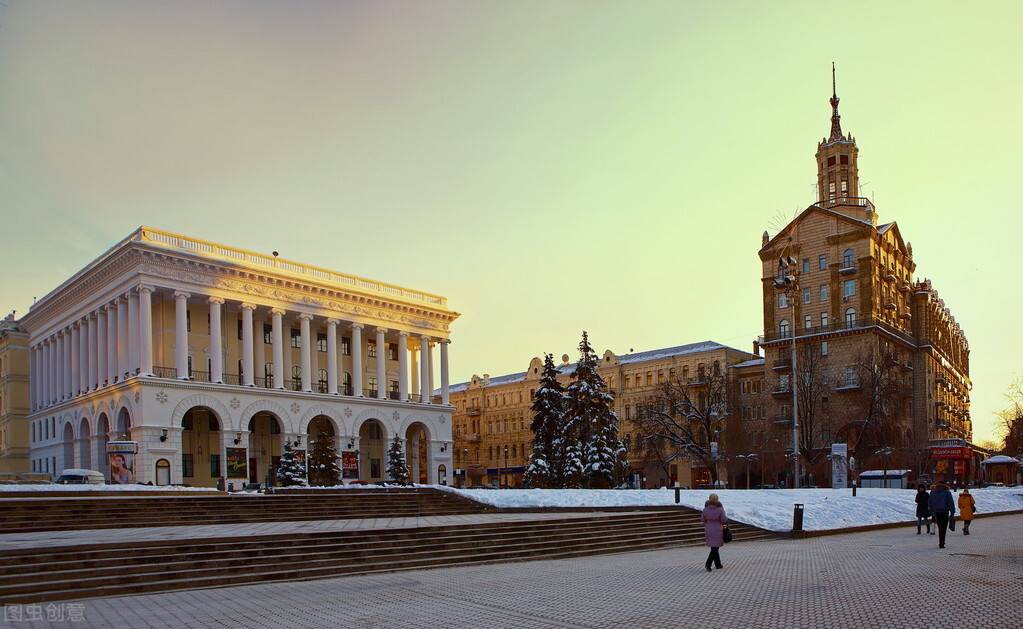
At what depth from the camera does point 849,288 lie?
77438mm

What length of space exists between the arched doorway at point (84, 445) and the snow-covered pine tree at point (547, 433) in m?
29.9

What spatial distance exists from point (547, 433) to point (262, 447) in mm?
21190

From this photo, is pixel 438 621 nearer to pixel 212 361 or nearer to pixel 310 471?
pixel 310 471

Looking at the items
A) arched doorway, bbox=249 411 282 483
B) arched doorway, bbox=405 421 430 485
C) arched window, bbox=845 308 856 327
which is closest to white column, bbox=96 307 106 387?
arched doorway, bbox=249 411 282 483

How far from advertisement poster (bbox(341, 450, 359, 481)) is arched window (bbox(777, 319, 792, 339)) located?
41052 mm

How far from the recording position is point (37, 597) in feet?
47.5

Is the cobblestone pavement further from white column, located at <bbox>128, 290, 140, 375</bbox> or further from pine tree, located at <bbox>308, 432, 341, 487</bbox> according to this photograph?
A: white column, located at <bbox>128, 290, 140, 375</bbox>

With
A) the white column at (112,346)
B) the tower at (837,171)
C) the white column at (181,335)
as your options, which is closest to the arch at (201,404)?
the white column at (181,335)

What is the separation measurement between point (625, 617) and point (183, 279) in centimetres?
4998

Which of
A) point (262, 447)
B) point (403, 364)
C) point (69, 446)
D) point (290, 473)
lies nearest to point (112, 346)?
point (69, 446)

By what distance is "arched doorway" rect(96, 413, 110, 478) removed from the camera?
5644 centimetres

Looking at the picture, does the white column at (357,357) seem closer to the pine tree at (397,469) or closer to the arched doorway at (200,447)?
the pine tree at (397,469)

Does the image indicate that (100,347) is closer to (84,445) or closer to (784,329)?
(84,445)

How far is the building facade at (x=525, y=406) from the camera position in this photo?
88.0 m
